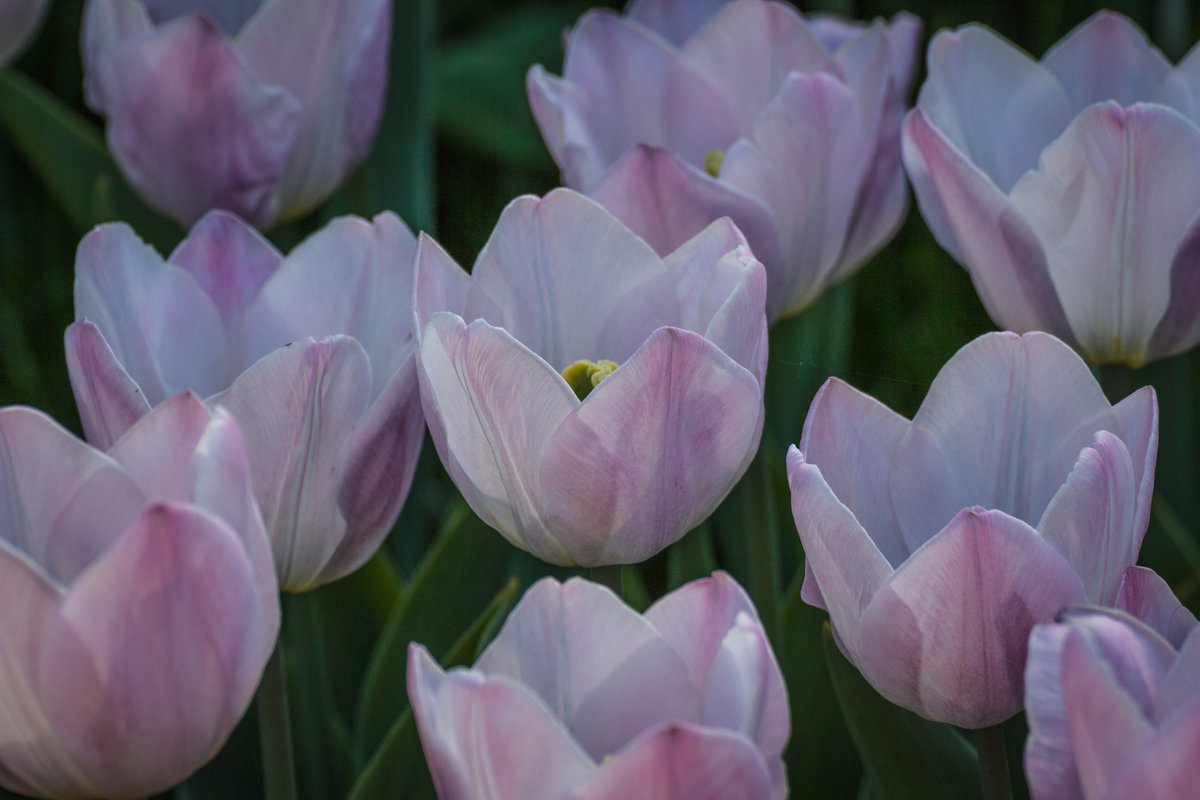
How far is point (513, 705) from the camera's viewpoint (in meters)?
0.39

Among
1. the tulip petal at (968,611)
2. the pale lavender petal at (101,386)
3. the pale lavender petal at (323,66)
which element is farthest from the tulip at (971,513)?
the pale lavender petal at (323,66)

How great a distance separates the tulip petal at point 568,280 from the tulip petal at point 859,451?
10 centimetres

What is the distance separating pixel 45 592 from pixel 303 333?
0.73ft

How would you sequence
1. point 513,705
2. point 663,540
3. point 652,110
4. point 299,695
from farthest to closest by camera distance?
point 652,110 < point 299,695 < point 663,540 < point 513,705

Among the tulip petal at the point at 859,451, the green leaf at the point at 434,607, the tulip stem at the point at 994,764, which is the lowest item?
the green leaf at the point at 434,607

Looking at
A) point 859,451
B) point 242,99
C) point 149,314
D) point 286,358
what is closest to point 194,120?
point 242,99

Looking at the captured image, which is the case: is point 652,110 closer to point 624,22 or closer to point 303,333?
point 624,22

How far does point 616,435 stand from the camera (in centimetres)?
50

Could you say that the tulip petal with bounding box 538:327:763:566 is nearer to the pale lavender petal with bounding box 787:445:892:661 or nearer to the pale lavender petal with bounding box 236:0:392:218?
the pale lavender petal with bounding box 787:445:892:661

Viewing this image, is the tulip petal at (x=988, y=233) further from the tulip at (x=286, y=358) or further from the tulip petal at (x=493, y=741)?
the tulip petal at (x=493, y=741)

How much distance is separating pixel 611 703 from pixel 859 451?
0.15 meters

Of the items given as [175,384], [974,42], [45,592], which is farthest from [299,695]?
[974,42]

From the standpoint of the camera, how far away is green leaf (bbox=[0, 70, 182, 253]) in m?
0.98

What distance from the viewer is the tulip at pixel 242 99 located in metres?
0.80
